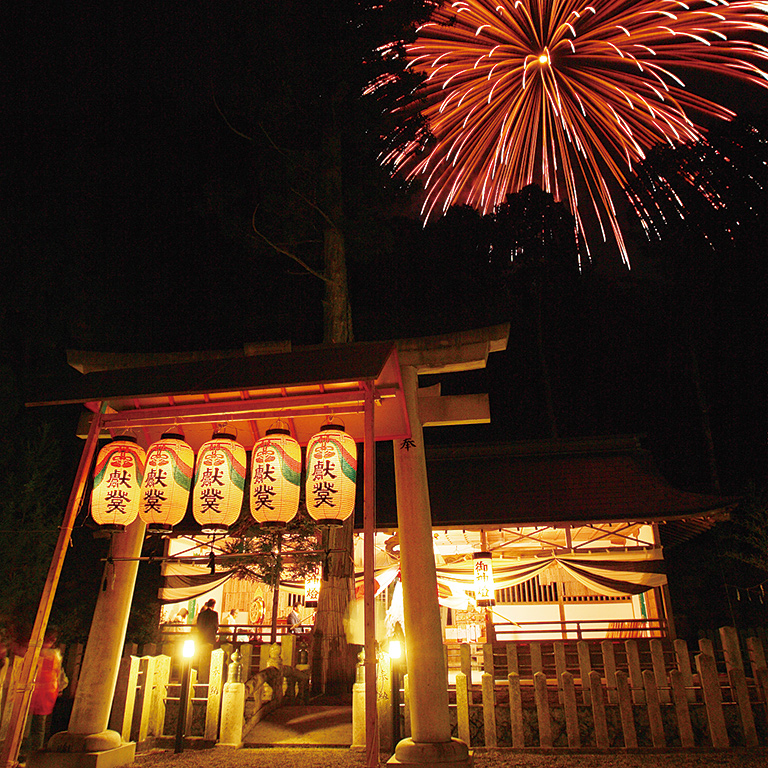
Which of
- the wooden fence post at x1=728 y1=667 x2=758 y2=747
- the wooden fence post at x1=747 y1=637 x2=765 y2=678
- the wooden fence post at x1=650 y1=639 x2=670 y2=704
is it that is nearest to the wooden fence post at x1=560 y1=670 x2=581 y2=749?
the wooden fence post at x1=650 y1=639 x2=670 y2=704

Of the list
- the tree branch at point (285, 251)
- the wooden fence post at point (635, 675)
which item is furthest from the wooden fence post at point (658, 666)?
the tree branch at point (285, 251)

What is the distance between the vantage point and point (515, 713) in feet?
19.8

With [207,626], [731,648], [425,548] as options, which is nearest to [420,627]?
[425,548]

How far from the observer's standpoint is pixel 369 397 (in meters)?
4.49

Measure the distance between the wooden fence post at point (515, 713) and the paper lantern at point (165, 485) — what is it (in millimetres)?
3999

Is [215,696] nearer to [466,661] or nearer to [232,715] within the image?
[232,715]

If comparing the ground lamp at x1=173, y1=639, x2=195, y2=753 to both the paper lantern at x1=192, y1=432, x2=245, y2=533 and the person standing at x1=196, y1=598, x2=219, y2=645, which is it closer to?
the paper lantern at x1=192, y1=432, x2=245, y2=533

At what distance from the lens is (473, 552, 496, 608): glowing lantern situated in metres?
10.5

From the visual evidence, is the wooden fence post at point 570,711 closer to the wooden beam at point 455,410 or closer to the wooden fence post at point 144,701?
the wooden beam at point 455,410

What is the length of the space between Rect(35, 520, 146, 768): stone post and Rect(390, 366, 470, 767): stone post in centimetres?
257

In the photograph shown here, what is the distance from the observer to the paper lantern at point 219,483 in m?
4.72

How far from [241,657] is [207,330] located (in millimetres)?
5477

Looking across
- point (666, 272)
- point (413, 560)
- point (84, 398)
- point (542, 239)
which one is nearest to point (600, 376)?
point (666, 272)

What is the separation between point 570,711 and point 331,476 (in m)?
3.94
